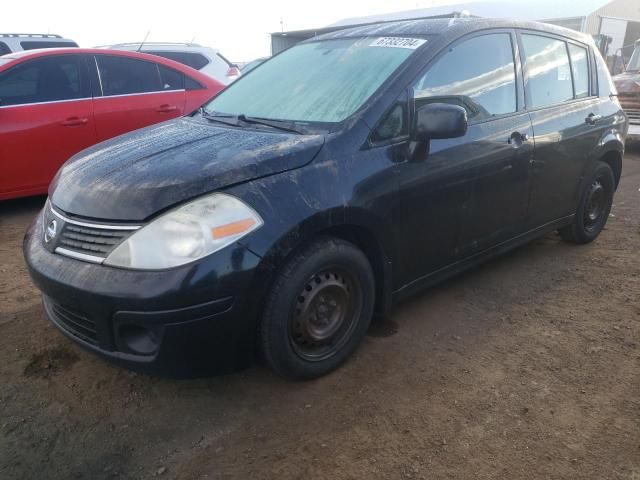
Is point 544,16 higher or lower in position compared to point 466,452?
higher

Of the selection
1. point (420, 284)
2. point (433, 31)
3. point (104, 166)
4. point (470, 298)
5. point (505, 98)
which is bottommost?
point (470, 298)

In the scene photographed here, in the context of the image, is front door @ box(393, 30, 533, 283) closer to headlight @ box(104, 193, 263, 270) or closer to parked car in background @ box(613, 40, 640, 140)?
headlight @ box(104, 193, 263, 270)

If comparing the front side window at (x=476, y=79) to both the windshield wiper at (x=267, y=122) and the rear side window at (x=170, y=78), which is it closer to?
the windshield wiper at (x=267, y=122)

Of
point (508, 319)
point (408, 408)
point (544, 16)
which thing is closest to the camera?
point (408, 408)

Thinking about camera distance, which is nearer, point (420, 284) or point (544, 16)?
point (420, 284)

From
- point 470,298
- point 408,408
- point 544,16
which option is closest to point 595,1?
point 544,16

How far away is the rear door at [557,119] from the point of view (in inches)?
143

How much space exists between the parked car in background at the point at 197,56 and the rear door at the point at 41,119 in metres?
3.27

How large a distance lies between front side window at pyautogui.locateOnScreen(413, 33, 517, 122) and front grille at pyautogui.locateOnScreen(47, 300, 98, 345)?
1.96 meters

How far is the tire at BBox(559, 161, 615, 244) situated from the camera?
4.32m

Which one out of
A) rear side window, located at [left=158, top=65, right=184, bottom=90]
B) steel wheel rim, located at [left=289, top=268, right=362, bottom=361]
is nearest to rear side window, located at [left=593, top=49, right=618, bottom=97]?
steel wheel rim, located at [left=289, top=268, right=362, bottom=361]

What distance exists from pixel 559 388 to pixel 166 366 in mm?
1885

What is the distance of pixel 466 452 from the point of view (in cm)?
220

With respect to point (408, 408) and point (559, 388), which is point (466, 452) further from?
point (559, 388)
